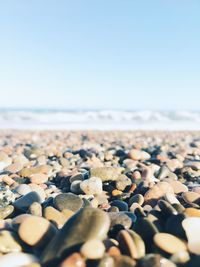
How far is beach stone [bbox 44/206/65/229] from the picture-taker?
214 centimetres

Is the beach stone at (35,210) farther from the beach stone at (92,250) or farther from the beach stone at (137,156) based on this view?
the beach stone at (137,156)

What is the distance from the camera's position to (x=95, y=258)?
1.62m

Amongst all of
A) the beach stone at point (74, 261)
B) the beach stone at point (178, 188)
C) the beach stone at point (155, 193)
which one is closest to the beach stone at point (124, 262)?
the beach stone at point (74, 261)

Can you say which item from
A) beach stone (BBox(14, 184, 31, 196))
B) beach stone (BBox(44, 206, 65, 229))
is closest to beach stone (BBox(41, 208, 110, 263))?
beach stone (BBox(44, 206, 65, 229))

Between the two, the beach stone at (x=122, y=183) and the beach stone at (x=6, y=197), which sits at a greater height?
the beach stone at (x=122, y=183)

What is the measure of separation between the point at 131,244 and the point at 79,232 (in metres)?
0.25

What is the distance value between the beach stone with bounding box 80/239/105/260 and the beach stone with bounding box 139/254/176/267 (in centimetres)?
18

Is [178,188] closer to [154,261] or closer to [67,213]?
[67,213]

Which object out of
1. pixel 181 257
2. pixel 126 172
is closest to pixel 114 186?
Answer: pixel 126 172

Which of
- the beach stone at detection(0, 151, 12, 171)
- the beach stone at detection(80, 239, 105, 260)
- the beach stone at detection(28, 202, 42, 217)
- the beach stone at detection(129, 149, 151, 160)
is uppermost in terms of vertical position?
the beach stone at detection(129, 149, 151, 160)

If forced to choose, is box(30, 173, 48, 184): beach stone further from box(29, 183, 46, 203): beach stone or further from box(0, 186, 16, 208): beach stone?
box(0, 186, 16, 208): beach stone

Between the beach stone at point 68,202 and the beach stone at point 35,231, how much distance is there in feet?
1.73

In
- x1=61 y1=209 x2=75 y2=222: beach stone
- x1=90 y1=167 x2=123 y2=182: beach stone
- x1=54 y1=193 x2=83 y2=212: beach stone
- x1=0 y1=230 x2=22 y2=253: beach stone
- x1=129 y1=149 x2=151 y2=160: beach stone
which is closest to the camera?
x1=0 y1=230 x2=22 y2=253: beach stone

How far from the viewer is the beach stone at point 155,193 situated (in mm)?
2714
